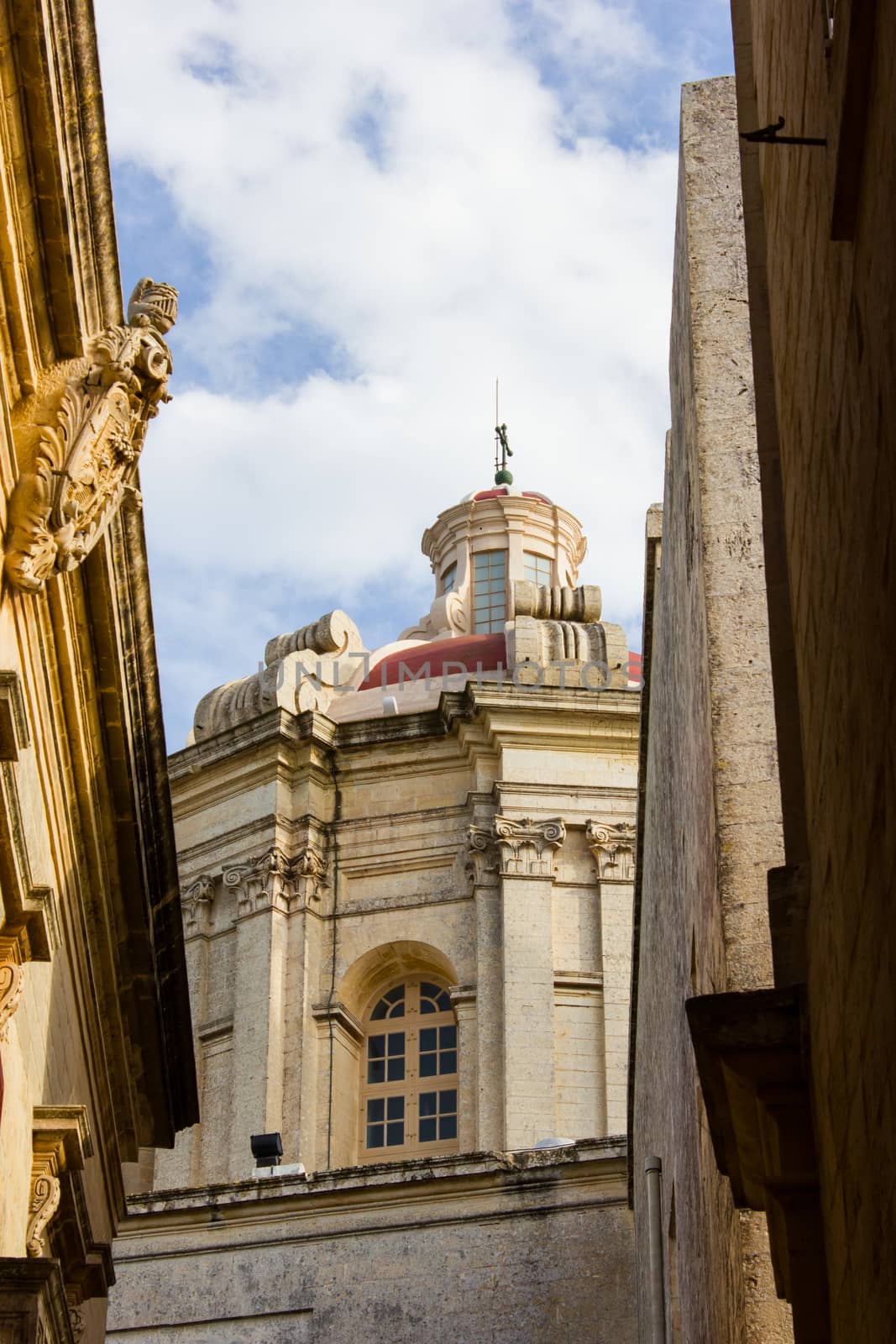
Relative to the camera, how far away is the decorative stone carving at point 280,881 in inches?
1080

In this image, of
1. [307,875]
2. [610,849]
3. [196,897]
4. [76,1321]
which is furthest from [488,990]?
[76,1321]

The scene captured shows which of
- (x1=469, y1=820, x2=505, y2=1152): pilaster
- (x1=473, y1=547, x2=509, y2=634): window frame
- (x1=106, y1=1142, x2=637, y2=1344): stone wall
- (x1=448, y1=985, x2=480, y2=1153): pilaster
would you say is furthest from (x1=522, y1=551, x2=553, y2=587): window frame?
(x1=106, y1=1142, x2=637, y2=1344): stone wall

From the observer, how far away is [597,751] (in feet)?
91.0

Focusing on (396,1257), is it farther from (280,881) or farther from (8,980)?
(8,980)

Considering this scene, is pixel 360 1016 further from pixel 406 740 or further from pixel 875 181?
pixel 875 181

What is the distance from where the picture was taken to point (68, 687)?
420 inches

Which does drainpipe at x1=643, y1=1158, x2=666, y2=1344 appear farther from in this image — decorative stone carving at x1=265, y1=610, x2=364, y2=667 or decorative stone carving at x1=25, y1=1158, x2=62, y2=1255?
decorative stone carving at x1=265, y1=610, x2=364, y2=667

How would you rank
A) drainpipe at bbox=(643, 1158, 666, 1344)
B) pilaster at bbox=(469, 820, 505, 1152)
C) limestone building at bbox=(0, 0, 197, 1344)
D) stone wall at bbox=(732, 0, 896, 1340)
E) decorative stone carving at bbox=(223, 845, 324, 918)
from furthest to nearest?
decorative stone carving at bbox=(223, 845, 324, 918)
pilaster at bbox=(469, 820, 505, 1152)
drainpipe at bbox=(643, 1158, 666, 1344)
limestone building at bbox=(0, 0, 197, 1344)
stone wall at bbox=(732, 0, 896, 1340)

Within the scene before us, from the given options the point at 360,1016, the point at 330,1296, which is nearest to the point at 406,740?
the point at 360,1016

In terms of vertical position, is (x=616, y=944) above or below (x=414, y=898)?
below

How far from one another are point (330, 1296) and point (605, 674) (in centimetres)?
1152

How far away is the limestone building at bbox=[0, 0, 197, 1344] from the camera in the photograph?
341 inches

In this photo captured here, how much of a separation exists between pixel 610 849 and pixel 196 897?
548 cm

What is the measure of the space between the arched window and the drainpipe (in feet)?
37.1
